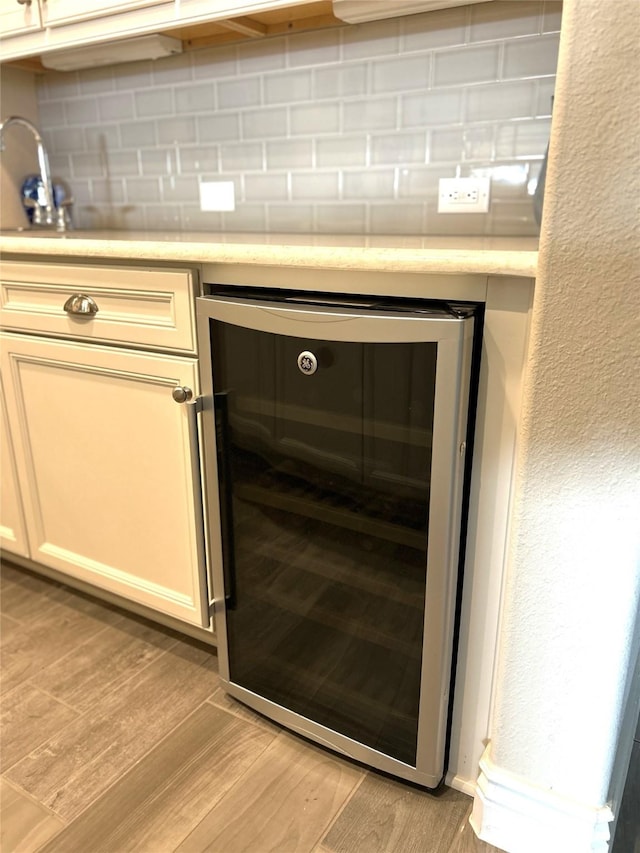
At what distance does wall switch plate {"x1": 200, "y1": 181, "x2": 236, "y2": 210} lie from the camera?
1875 mm

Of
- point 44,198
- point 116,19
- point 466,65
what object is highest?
point 116,19

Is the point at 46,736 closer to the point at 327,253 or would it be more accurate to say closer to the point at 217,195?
the point at 327,253

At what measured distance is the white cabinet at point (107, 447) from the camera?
1362 mm

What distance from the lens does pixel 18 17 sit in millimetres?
1674

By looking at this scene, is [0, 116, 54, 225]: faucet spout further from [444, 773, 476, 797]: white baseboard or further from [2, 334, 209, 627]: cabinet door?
[444, 773, 476, 797]: white baseboard

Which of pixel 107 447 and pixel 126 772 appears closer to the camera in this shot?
pixel 126 772

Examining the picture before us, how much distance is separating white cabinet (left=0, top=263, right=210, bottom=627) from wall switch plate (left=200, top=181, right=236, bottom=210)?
2.00ft

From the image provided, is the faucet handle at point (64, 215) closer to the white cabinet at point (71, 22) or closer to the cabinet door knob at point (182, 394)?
the white cabinet at point (71, 22)

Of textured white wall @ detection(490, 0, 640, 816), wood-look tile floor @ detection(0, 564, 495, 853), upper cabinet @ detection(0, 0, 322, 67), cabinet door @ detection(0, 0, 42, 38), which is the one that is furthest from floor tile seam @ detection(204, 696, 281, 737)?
cabinet door @ detection(0, 0, 42, 38)

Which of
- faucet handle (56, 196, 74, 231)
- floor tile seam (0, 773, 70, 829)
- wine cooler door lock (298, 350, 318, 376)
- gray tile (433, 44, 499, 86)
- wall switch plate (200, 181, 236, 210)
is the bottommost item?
floor tile seam (0, 773, 70, 829)

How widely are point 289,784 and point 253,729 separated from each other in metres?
0.16

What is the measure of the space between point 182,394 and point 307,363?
32 centimetres

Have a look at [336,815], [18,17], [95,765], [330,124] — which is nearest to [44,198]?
[18,17]

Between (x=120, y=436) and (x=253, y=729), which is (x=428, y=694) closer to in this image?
(x=253, y=729)
